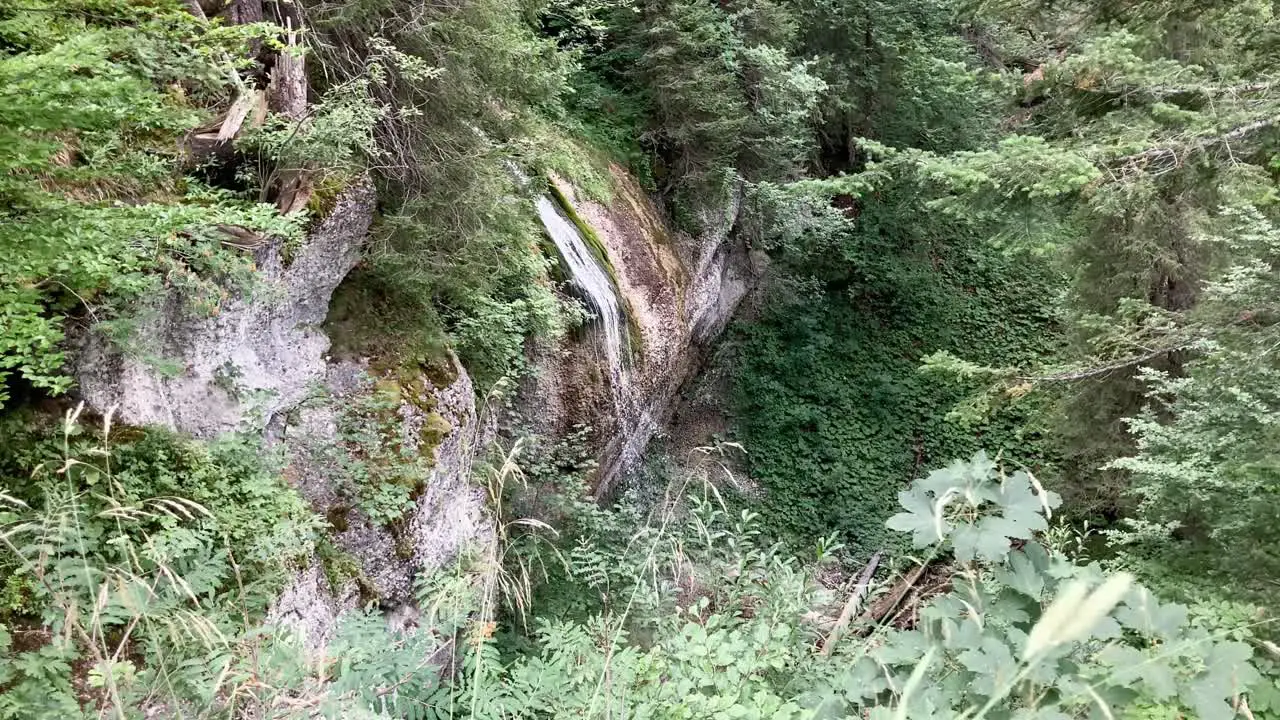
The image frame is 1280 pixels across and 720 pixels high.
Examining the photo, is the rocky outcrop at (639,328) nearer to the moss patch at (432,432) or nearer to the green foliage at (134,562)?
the moss patch at (432,432)

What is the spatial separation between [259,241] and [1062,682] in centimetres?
442

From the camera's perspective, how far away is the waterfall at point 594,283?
7000mm

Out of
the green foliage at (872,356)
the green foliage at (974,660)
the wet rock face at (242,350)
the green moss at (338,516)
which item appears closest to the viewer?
the green foliage at (974,660)

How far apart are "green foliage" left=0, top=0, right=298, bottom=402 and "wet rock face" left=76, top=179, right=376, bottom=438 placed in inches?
8.2

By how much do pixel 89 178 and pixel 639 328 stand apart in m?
5.80

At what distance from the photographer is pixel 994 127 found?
1188 centimetres

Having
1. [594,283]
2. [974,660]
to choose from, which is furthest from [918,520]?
[594,283]

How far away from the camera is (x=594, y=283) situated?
7.30m

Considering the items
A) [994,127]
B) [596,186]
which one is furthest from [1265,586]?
[994,127]

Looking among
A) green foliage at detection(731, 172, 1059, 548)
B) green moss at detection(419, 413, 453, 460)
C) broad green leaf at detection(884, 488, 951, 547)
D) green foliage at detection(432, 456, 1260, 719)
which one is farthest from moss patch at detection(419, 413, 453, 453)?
green foliage at detection(731, 172, 1059, 548)

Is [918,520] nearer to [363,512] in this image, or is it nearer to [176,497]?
[176,497]

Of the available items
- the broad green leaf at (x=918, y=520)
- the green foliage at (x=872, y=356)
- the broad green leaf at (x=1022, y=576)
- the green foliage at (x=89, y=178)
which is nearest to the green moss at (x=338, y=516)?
the green foliage at (x=89, y=178)

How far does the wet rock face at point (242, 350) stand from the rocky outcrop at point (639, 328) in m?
2.44

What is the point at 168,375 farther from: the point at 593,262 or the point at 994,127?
the point at 994,127
